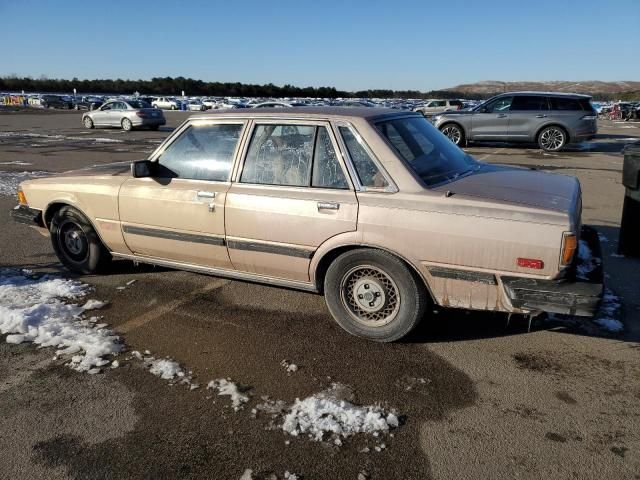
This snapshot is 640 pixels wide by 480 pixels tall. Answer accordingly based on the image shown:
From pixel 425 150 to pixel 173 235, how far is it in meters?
2.21

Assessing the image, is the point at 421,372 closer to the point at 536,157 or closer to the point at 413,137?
the point at 413,137

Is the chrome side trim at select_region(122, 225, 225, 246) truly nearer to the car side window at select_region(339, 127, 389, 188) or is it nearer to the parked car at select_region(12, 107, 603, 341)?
the parked car at select_region(12, 107, 603, 341)

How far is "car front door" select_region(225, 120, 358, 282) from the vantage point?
380cm

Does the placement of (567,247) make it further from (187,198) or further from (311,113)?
(187,198)

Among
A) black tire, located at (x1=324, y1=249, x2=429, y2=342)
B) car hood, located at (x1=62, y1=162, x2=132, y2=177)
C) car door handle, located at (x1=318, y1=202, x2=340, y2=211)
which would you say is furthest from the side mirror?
black tire, located at (x1=324, y1=249, x2=429, y2=342)

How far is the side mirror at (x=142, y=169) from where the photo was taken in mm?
4469

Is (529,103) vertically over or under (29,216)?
over

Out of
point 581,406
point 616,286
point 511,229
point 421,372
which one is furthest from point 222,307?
point 616,286

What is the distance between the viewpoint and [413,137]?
4180mm

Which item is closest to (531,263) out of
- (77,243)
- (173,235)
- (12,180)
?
(173,235)

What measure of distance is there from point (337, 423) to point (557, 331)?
2105 mm

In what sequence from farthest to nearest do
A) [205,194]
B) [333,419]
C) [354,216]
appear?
[205,194] → [354,216] → [333,419]

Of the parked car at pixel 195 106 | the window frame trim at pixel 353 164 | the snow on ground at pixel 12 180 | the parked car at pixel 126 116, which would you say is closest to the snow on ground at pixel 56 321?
the window frame trim at pixel 353 164

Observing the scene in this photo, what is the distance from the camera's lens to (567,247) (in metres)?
3.19
